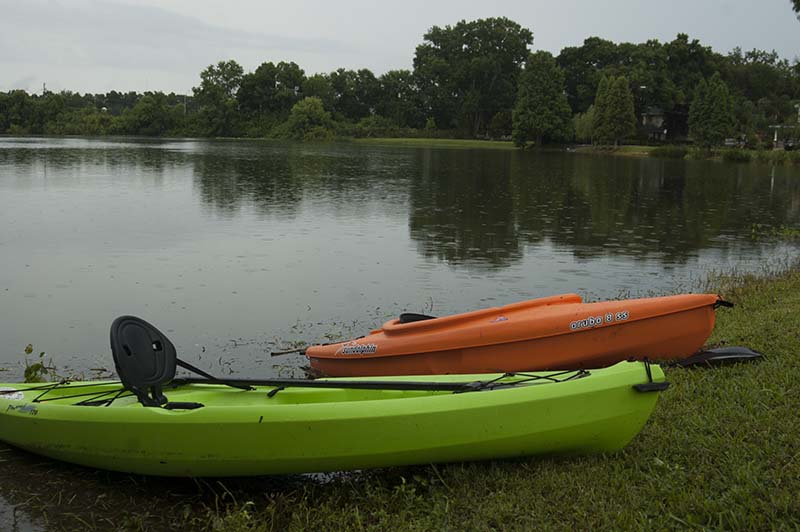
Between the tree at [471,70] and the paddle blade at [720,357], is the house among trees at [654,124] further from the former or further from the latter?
the paddle blade at [720,357]

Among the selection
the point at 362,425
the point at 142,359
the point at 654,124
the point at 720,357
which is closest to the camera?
the point at 362,425

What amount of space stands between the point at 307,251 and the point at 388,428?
10696 millimetres

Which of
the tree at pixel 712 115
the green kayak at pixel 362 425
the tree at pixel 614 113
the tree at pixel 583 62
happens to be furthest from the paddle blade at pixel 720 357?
the tree at pixel 583 62

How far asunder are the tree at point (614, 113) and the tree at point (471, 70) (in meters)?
26.8

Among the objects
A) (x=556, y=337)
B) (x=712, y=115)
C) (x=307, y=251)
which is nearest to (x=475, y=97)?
(x=712, y=115)

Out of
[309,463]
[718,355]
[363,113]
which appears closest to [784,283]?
[718,355]

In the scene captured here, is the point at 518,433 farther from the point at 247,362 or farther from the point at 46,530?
the point at 247,362

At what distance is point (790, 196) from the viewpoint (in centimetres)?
2969

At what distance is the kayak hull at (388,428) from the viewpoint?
4.75 m

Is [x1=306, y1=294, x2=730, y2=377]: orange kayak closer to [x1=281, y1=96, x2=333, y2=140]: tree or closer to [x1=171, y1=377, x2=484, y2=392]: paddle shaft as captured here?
[x1=171, y1=377, x2=484, y2=392]: paddle shaft

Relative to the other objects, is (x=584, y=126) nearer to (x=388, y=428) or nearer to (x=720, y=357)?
(x=720, y=357)

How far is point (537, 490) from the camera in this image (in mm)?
4621

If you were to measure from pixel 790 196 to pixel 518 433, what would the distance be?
2891cm

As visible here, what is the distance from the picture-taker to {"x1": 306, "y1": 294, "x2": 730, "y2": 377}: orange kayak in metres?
6.93
